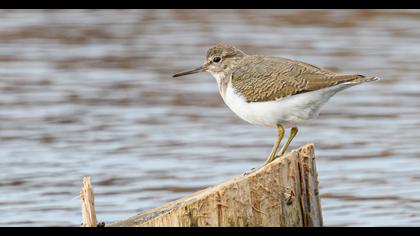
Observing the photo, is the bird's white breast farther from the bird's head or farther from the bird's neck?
the bird's head

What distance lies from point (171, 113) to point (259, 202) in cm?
655

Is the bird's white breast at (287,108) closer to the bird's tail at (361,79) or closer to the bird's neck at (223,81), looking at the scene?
the bird's tail at (361,79)

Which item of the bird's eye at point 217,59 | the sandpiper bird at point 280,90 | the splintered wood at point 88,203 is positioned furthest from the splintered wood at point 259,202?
the bird's eye at point 217,59

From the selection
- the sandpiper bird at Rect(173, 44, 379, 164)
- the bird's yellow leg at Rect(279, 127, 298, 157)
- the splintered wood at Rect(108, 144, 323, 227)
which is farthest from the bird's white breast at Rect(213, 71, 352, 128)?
the splintered wood at Rect(108, 144, 323, 227)

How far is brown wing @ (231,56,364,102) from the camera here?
7402 millimetres

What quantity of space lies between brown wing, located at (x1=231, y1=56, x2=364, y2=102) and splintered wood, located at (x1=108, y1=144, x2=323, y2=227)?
76 centimetres

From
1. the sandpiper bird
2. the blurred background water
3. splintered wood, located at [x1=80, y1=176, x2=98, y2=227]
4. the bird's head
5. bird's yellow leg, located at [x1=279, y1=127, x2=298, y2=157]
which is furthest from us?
the blurred background water

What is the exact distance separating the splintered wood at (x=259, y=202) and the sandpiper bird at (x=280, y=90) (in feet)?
2.21

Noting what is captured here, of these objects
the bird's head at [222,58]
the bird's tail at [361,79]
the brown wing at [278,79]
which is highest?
the bird's head at [222,58]

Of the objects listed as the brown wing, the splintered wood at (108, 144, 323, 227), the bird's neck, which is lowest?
the splintered wood at (108, 144, 323, 227)

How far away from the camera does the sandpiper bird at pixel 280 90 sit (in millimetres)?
7402

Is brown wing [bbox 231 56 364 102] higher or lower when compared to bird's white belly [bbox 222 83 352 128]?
higher

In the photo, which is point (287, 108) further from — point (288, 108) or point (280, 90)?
point (280, 90)

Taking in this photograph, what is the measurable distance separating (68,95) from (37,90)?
493mm
